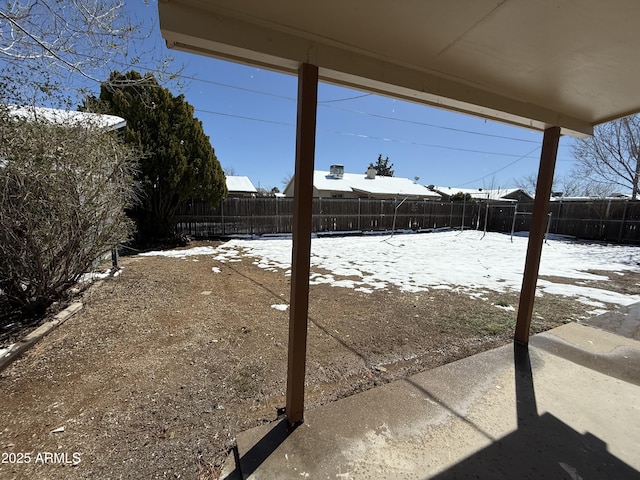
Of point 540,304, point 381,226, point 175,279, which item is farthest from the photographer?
point 381,226

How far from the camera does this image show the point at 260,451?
4.76 ft

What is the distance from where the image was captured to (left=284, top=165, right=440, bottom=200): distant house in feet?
57.1

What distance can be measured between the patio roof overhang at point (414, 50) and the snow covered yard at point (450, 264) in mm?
3152

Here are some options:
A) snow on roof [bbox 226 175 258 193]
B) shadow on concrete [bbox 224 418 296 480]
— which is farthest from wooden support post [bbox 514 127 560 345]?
snow on roof [bbox 226 175 258 193]

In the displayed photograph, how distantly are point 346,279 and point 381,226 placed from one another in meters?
8.90

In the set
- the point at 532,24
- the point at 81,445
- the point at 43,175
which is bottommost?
the point at 81,445

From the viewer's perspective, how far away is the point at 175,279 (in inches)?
188

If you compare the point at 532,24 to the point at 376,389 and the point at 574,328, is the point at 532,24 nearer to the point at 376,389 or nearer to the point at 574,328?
the point at 376,389

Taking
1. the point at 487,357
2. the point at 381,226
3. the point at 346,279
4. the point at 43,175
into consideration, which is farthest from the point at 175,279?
the point at 381,226

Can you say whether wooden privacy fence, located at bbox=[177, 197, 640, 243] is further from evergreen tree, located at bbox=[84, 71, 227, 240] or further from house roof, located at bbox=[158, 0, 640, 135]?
house roof, located at bbox=[158, 0, 640, 135]

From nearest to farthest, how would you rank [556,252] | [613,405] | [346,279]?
[613,405] < [346,279] < [556,252]

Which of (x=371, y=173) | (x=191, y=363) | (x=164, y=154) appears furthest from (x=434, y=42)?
(x=371, y=173)

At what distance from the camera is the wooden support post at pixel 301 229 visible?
145cm

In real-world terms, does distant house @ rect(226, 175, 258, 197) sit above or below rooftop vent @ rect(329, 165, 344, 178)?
below
